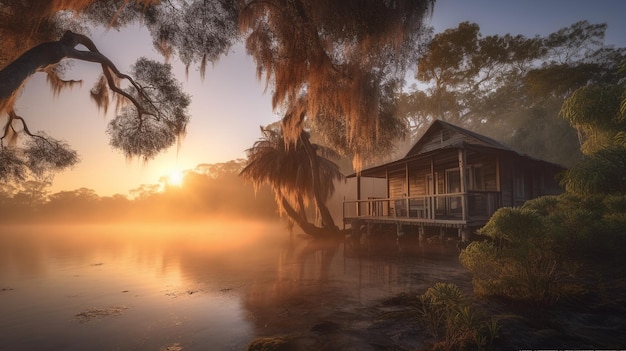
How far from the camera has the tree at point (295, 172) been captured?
21.0 m

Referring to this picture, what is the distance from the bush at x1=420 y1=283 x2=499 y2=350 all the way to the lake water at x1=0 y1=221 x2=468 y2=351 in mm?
1714

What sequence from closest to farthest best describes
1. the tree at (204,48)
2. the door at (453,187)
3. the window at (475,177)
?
the tree at (204,48)
the window at (475,177)
the door at (453,187)

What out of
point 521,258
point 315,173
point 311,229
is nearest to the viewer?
point 521,258

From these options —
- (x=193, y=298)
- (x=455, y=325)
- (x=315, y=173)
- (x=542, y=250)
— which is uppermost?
(x=315, y=173)

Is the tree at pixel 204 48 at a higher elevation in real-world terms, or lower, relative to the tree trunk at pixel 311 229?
higher

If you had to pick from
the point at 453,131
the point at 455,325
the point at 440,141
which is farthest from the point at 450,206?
the point at 455,325

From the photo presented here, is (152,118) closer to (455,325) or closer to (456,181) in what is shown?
(455,325)

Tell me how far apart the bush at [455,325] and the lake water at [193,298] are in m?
1.71

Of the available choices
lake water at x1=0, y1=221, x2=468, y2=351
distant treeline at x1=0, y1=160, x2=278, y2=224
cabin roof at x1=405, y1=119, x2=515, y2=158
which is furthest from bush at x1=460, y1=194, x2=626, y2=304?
distant treeline at x1=0, y1=160, x2=278, y2=224

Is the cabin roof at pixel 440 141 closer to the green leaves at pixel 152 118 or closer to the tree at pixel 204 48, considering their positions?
the tree at pixel 204 48

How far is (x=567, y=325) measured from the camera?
514 cm

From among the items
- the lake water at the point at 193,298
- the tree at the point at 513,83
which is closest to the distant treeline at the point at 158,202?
the tree at the point at 513,83

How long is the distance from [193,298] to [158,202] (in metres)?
104

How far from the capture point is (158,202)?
329 feet
